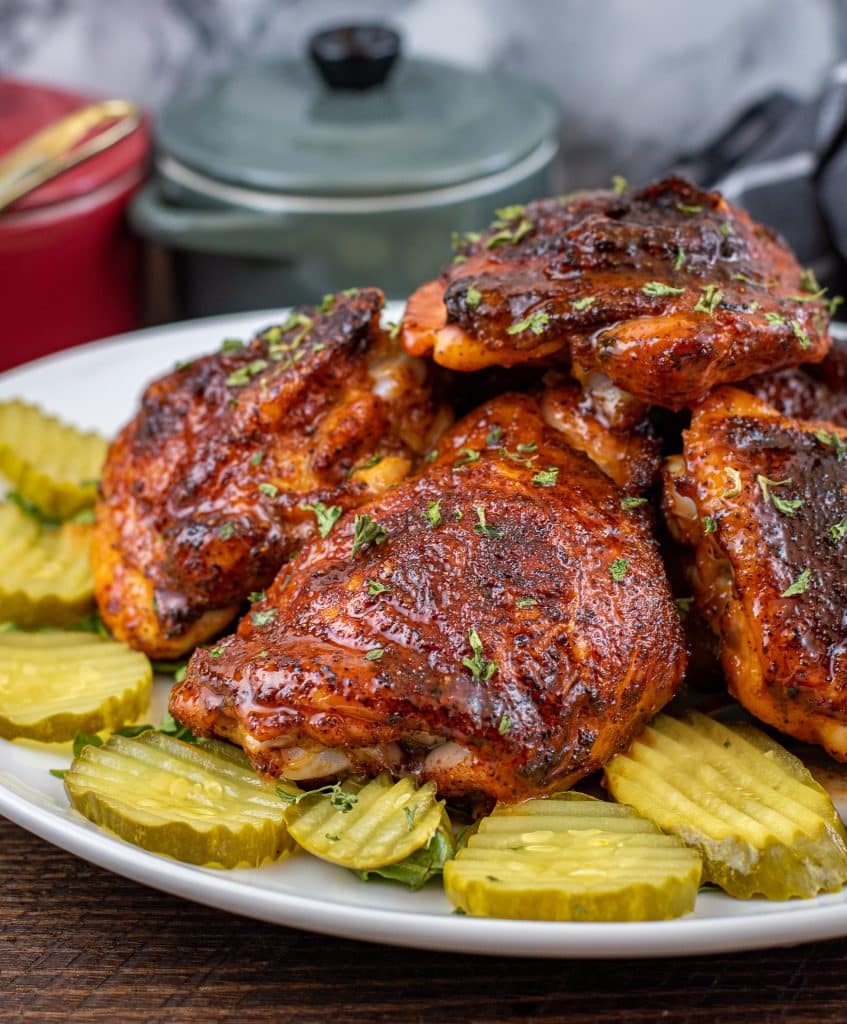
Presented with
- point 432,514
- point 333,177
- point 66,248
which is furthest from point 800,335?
point 66,248

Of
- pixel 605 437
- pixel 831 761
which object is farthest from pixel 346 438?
pixel 831 761

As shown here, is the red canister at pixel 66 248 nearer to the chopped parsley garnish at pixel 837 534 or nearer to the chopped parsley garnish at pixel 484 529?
the chopped parsley garnish at pixel 484 529

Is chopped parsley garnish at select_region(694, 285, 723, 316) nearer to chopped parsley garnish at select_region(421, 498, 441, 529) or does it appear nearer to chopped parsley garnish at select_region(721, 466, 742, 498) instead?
chopped parsley garnish at select_region(721, 466, 742, 498)

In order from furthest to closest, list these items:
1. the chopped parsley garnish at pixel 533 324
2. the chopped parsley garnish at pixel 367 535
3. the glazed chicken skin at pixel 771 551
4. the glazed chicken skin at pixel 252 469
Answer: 1. the glazed chicken skin at pixel 252 469
2. the chopped parsley garnish at pixel 533 324
3. the chopped parsley garnish at pixel 367 535
4. the glazed chicken skin at pixel 771 551

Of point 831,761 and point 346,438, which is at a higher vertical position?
point 346,438

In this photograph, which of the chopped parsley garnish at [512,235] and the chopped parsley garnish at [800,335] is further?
the chopped parsley garnish at [512,235]

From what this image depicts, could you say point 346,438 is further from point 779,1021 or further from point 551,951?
point 779,1021

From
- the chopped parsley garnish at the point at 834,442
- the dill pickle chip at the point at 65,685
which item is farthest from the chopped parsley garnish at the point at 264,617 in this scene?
the chopped parsley garnish at the point at 834,442
